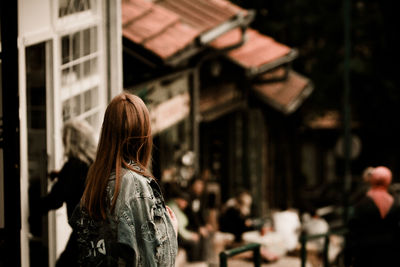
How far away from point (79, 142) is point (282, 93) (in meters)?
12.0

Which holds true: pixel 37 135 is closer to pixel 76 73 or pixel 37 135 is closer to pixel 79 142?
pixel 76 73

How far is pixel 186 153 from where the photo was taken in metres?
12.5

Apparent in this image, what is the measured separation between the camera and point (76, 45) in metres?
7.51

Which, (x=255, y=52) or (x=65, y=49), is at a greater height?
(x=65, y=49)

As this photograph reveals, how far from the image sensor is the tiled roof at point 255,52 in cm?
1311

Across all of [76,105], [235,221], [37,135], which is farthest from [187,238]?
[37,135]

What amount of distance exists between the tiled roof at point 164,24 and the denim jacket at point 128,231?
197 inches

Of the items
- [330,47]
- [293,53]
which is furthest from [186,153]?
[330,47]

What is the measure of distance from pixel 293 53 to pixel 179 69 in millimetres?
3477

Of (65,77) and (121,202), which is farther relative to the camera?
(65,77)

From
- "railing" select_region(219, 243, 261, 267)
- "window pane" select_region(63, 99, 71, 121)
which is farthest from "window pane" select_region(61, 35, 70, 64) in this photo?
"railing" select_region(219, 243, 261, 267)

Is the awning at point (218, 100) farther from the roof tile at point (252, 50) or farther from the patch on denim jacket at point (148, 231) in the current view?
the patch on denim jacket at point (148, 231)

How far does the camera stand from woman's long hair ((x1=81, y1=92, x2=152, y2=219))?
3.59 m

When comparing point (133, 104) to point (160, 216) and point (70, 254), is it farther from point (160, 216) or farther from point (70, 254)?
point (70, 254)
